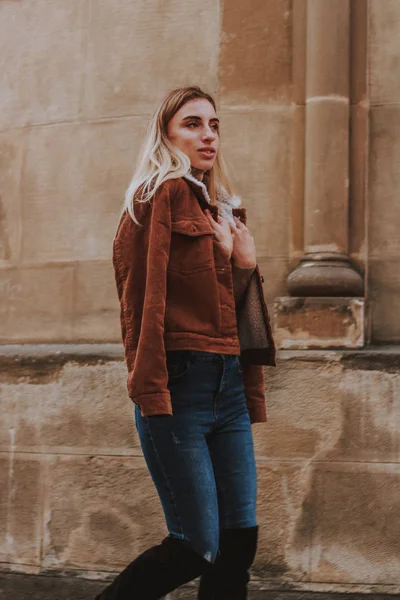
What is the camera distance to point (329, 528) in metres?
4.76

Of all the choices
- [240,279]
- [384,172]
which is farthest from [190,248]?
[384,172]

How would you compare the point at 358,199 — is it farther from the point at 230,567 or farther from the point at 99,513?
the point at 230,567

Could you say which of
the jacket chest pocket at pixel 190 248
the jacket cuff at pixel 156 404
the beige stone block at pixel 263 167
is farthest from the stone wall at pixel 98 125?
the jacket cuff at pixel 156 404

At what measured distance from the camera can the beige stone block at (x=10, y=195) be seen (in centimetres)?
559

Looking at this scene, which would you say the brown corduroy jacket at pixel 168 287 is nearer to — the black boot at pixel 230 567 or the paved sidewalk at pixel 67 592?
the black boot at pixel 230 567

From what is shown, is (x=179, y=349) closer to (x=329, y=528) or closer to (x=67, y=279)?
(x=329, y=528)

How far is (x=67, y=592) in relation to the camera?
16.4ft

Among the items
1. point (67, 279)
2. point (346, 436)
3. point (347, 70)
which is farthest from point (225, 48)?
point (346, 436)

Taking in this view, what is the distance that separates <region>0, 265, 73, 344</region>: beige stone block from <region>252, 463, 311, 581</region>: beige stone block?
1.30 meters

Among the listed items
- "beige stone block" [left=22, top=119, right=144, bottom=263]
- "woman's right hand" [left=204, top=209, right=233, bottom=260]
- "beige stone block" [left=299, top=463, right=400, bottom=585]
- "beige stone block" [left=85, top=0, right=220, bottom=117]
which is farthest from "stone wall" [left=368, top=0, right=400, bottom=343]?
"woman's right hand" [left=204, top=209, right=233, bottom=260]

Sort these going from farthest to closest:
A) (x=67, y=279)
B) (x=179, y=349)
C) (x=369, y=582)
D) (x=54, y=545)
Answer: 1. (x=67, y=279)
2. (x=54, y=545)
3. (x=369, y=582)
4. (x=179, y=349)

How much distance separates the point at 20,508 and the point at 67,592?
455 millimetres

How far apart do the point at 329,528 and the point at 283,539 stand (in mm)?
207

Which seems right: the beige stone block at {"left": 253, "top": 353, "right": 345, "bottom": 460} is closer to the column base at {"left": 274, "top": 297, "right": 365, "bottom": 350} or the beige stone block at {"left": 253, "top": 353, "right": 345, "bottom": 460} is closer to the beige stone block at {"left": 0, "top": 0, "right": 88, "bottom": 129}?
the column base at {"left": 274, "top": 297, "right": 365, "bottom": 350}
